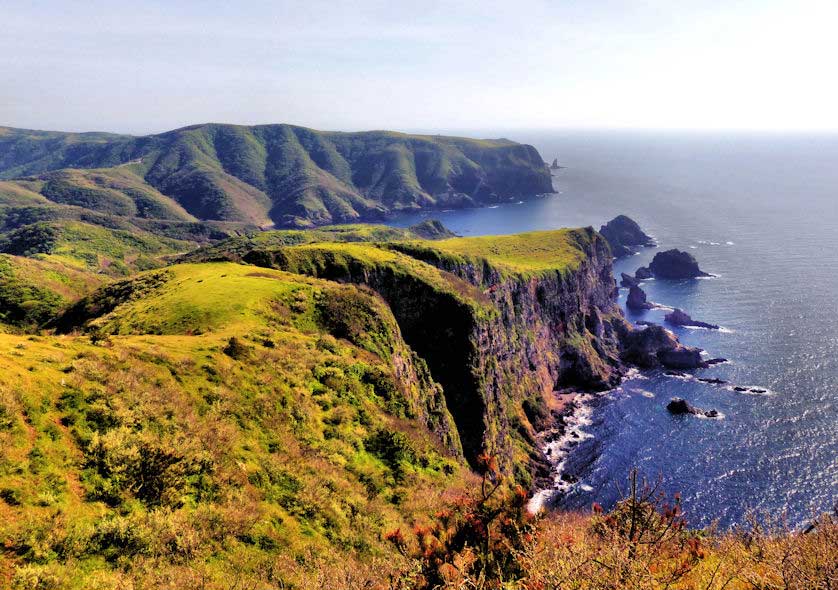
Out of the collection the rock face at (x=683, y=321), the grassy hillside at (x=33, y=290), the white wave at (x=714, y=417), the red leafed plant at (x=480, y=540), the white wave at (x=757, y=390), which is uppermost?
the red leafed plant at (x=480, y=540)

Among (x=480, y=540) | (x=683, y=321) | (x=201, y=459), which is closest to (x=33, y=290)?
(x=201, y=459)

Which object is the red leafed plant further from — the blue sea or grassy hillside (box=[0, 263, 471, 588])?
A: the blue sea

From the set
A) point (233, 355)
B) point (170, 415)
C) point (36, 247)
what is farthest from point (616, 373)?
point (36, 247)

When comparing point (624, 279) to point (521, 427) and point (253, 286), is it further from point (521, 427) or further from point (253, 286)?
point (253, 286)

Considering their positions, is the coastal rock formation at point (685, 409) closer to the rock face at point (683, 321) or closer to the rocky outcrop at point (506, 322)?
the rocky outcrop at point (506, 322)

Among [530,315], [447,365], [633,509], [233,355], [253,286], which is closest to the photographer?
[633,509]

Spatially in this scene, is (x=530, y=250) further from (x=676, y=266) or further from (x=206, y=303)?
(x=206, y=303)

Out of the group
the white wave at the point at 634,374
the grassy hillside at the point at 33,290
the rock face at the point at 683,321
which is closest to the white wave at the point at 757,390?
the white wave at the point at 634,374
